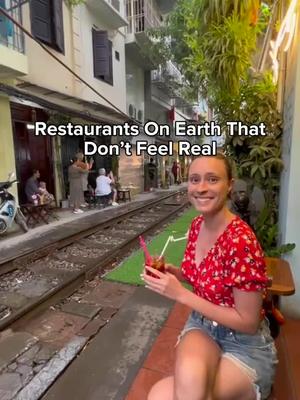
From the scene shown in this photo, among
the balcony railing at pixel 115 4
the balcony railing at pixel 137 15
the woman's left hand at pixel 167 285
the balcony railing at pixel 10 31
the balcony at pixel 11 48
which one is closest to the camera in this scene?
the woman's left hand at pixel 167 285

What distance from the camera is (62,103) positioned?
32.1ft

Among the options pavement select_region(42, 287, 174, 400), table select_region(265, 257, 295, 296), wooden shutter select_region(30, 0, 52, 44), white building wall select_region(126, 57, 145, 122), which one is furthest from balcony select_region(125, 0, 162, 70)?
table select_region(265, 257, 295, 296)

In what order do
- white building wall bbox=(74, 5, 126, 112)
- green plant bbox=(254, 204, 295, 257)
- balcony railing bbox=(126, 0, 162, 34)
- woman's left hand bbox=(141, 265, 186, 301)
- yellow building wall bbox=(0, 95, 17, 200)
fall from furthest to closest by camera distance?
1. balcony railing bbox=(126, 0, 162, 34)
2. white building wall bbox=(74, 5, 126, 112)
3. yellow building wall bbox=(0, 95, 17, 200)
4. green plant bbox=(254, 204, 295, 257)
5. woman's left hand bbox=(141, 265, 186, 301)

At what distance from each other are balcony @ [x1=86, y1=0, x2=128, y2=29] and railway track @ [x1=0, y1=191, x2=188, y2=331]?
836cm

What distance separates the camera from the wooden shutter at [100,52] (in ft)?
38.2

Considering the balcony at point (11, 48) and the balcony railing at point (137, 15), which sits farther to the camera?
the balcony railing at point (137, 15)

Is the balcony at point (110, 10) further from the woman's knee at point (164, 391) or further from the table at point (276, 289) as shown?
the woman's knee at point (164, 391)

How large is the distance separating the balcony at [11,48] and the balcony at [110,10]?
4.82 meters

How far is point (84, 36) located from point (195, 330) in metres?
11.9

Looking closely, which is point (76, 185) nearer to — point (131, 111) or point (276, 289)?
point (276, 289)

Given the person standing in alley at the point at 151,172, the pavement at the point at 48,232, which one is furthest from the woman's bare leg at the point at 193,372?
the person standing in alley at the point at 151,172

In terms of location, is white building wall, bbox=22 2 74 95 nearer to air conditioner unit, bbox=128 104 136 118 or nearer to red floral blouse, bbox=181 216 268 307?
air conditioner unit, bbox=128 104 136 118

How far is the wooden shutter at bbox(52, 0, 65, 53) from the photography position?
866cm

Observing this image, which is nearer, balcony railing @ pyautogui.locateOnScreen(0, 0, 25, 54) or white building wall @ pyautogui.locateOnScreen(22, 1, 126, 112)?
balcony railing @ pyautogui.locateOnScreen(0, 0, 25, 54)
